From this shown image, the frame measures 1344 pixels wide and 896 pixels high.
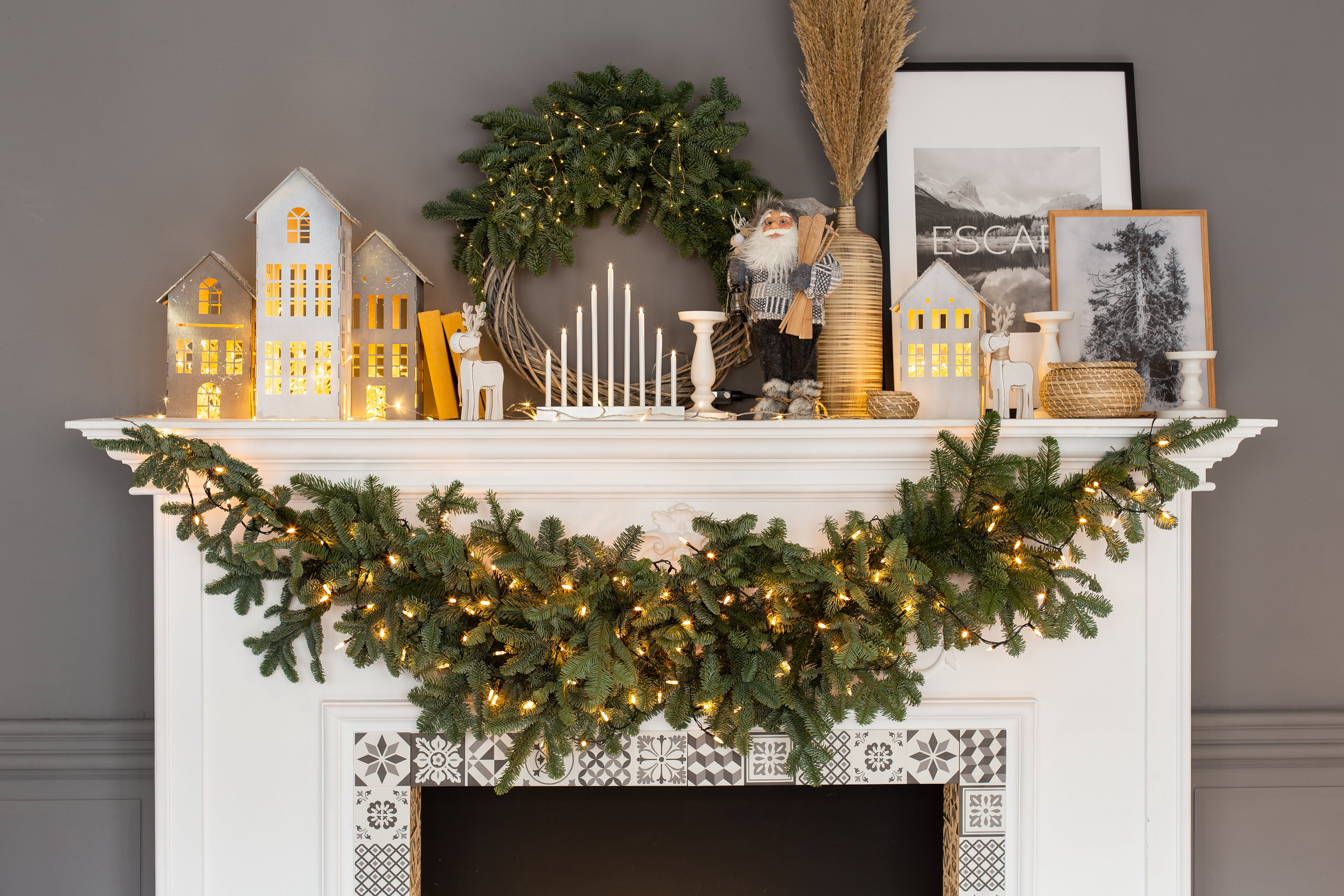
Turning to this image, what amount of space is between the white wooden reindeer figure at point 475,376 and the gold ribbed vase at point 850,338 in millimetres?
517

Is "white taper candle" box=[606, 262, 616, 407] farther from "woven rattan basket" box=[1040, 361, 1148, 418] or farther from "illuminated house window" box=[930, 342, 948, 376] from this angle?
"woven rattan basket" box=[1040, 361, 1148, 418]

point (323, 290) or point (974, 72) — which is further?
point (974, 72)

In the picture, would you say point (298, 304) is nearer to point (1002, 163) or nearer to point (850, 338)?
point (850, 338)

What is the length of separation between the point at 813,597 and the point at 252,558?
0.77 m

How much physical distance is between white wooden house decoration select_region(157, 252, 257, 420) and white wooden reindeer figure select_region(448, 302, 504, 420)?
0.33 metres

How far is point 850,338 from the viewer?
137 cm

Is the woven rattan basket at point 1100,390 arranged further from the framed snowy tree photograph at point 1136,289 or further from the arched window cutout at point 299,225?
the arched window cutout at point 299,225

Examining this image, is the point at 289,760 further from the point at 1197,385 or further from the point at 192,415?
the point at 1197,385

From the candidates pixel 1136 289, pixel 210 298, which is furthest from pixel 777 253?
pixel 210 298

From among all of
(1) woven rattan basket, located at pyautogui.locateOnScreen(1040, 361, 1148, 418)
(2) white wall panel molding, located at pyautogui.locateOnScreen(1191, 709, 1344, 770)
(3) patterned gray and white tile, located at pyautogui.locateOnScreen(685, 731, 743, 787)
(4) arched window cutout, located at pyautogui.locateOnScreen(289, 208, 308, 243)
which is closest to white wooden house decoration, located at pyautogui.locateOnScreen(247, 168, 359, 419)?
(4) arched window cutout, located at pyautogui.locateOnScreen(289, 208, 308, 243)

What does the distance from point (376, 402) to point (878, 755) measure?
962mm

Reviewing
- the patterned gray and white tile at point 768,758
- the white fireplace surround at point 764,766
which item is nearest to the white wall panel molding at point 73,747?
the white fireplace surround at point 764,766

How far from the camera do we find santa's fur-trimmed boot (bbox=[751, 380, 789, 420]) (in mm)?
1283

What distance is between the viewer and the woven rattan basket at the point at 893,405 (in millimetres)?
1236
